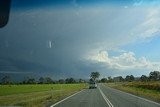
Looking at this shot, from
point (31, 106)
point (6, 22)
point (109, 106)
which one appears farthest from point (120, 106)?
point (6, 22)

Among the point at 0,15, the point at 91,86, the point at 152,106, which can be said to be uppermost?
the point at 91,86

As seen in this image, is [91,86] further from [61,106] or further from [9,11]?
[9,11]

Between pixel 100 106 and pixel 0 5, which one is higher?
pixel 0 5

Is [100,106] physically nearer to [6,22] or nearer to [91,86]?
[6,22]

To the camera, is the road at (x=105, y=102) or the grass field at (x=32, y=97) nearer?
the road at (x=105, y=102)

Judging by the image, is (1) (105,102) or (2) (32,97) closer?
(1) (105,102)

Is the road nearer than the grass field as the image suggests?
Yes

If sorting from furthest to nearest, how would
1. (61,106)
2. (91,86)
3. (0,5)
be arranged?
(91,86)
(61,106)
(0,5)

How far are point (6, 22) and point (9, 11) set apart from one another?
11.2 inches

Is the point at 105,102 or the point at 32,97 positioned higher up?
the point at 32,97

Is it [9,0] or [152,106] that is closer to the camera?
[9,0]

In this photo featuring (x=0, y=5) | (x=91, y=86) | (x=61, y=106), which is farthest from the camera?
(x=91, y=86)

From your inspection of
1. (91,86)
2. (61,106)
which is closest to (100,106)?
(61,106)

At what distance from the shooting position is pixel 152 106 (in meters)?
25.0
